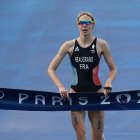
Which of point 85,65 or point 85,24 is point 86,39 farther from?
point 85,65

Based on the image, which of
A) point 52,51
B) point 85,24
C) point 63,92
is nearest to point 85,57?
point 85,24

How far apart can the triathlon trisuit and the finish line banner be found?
150 mm

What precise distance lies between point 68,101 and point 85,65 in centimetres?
47

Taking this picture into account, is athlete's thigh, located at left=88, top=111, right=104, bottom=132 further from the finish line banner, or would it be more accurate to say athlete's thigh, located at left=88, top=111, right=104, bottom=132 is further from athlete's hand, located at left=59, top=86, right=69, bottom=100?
athlete's hand, located at left=59, top=86, right=69, bottom=100

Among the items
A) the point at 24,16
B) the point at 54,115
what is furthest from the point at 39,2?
the point at 54,115

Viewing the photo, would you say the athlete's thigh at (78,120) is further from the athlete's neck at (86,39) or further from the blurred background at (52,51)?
the blurred background at (52,51)

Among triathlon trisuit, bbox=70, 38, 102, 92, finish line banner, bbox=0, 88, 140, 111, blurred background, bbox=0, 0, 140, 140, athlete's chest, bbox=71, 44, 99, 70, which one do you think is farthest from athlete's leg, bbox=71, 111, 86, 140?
blurred background, bbox=0, 0, 140, 140

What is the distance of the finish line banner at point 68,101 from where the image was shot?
928 centimetres

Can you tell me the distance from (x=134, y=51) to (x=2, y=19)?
10.2ft

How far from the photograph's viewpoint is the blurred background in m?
11.8

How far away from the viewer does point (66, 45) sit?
30.1 ft

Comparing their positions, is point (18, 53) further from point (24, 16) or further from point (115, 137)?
point (115, 137)

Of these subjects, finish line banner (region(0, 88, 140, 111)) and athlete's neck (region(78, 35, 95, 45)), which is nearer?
athlete's neck (region(78, 35, 95, 45))

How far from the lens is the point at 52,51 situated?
1514 cm
